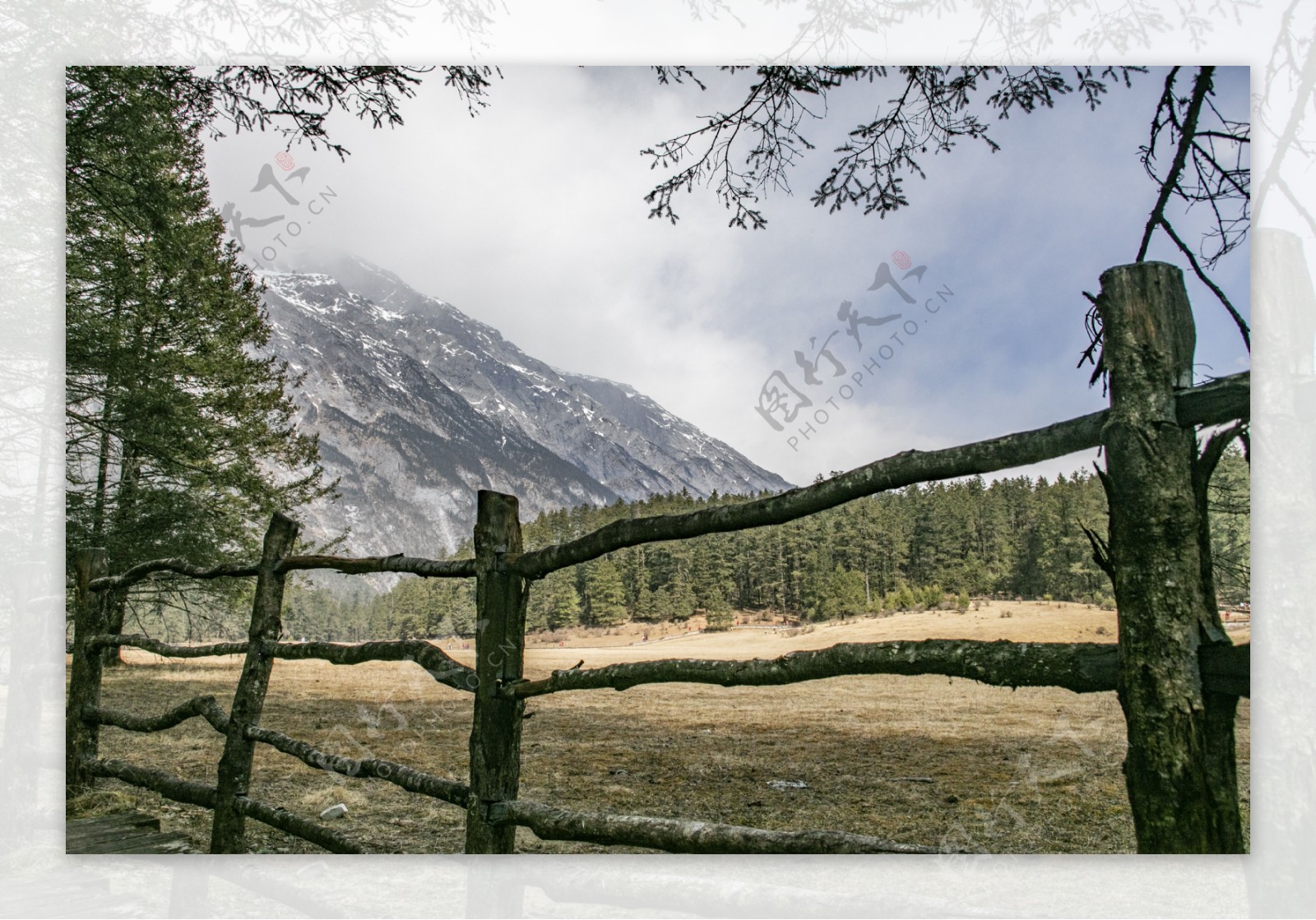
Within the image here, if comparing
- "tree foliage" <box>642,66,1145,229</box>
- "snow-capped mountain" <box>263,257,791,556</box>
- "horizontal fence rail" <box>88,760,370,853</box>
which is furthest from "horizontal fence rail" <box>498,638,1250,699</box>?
"tree foliage" <box>642,66,1145,229</box>

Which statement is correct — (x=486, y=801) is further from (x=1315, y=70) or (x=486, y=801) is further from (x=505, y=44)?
(x=1315, y=70)

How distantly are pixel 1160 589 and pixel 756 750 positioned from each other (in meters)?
3.57

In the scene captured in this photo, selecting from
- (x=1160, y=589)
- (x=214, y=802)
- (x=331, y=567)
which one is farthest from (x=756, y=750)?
(x=1160, y=589)

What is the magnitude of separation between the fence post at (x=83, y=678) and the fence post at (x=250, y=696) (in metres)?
0.83

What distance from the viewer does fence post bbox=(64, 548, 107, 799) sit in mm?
2512

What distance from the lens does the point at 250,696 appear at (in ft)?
6.73

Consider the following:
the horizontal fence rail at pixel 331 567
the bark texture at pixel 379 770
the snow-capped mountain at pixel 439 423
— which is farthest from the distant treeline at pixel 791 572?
the bark texture at pixel 379 770

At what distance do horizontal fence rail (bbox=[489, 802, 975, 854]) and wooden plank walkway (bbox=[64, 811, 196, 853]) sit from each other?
1.18m

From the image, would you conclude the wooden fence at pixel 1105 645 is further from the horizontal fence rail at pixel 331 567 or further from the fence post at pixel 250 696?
the fence post at pixel 250 696

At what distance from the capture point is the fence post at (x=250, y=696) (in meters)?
2.03

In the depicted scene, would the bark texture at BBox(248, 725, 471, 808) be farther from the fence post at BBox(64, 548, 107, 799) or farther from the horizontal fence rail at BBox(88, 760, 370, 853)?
the fence post at BBox(64, 548, 107, 799)

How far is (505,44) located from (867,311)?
1.87 m

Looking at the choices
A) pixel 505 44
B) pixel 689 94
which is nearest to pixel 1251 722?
pixel 689 94

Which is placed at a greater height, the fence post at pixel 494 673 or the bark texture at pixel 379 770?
the fence post at pixel 494 673
